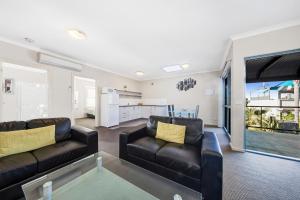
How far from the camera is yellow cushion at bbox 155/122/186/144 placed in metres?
2.14

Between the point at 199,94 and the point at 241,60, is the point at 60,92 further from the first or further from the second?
the point at 199,94

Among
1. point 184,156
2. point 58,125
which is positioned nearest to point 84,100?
point 58,125

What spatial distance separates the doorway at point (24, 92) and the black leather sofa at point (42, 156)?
7.17ft

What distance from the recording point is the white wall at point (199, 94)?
5.69m

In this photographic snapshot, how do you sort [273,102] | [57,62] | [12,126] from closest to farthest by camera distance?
1. [12,126]
2. [57,62]
3. [273,102]

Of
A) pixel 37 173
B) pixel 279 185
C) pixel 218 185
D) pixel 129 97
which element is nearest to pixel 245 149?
pixel 279 185

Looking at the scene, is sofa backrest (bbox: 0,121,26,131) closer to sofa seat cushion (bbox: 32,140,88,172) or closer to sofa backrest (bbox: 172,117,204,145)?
sofa seat cushion (bbox: 32,140,88,172)

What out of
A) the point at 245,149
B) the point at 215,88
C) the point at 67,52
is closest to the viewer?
the point at 245,149

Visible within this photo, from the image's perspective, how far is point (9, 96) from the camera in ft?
11.1

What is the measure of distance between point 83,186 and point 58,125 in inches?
56.1

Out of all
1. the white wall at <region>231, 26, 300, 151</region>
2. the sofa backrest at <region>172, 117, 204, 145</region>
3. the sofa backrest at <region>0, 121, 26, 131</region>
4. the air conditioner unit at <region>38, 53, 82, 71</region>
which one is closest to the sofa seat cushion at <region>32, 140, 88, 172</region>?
the sofa backrest at <region>0, 121, 26, 131</region>

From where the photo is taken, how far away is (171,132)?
7.25 ft

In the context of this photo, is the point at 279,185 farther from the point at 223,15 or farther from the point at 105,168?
the point at 223,15

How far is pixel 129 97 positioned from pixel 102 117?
251 centimetres
